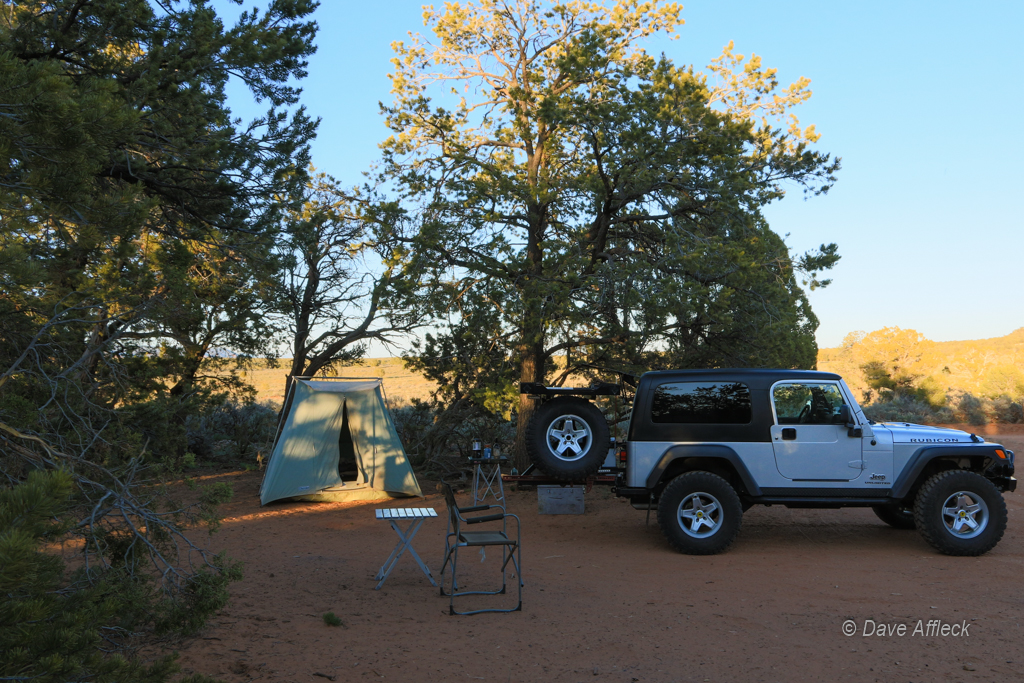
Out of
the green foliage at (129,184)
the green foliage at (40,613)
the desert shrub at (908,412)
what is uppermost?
the green foliage at (129,184)

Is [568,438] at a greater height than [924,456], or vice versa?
[568,438]

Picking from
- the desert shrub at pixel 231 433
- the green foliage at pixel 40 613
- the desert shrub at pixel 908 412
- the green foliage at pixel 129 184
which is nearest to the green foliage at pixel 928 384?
the desert shrub at pixel 908 412

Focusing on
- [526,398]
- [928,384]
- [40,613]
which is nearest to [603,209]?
[526,398]

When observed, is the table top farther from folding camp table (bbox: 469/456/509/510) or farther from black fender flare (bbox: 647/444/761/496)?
folding camp table (bbox: 469/456/509/510)

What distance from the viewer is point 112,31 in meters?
5.43

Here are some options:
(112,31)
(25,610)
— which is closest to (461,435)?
(112,31)

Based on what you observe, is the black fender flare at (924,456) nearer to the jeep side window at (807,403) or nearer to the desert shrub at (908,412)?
the jeep side window at (807,403)

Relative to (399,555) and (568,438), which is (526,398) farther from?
(399,555)

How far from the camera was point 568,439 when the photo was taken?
795 centimetres

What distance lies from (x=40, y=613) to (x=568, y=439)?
604cm

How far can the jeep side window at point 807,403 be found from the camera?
7523 millimetres

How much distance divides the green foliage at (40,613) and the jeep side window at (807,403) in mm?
6321

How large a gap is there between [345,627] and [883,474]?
5491 millimetres

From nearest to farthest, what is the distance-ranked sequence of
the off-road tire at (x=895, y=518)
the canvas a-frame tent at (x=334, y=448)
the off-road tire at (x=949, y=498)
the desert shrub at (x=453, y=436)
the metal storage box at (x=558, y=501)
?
the off-road tire at (x=949, y=498) → the off-road tire at (x=895, y=518) → the metal storage box at (x=558, y=501) → the canvas a-frame tent at (x=334, y=448) → the desert shrub at (x=453, y=436)
